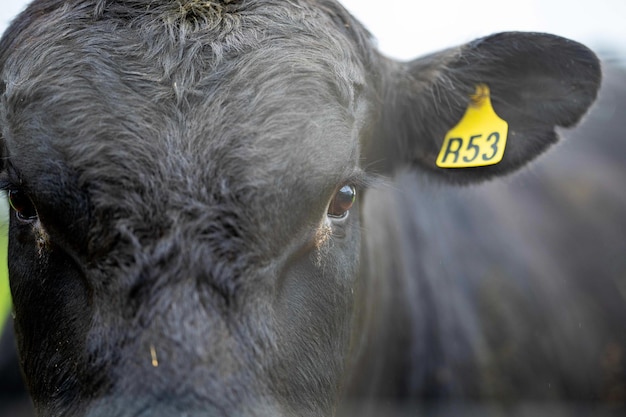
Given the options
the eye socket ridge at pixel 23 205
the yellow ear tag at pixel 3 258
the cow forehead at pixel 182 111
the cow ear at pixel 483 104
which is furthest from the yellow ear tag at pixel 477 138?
the yellow ear tag at pixel 3 258

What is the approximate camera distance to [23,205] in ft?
7.02

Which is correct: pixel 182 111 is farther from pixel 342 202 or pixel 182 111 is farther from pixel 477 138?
pixel 477 138

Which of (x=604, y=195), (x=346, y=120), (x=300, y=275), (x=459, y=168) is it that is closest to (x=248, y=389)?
(x=300, y=275)

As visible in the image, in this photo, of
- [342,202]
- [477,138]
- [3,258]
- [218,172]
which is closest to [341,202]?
[342,202]

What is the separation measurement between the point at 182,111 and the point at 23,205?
2.04 ft

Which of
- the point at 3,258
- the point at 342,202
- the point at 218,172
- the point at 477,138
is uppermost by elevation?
the point at 218,172

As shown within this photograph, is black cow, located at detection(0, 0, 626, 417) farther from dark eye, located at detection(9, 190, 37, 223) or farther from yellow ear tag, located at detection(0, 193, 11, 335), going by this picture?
yellow ear tag, located at detection(0, 193, 11, 335)

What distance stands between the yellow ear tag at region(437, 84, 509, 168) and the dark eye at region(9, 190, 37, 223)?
5.50ft

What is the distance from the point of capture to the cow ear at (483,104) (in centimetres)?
287

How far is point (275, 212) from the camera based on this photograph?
1900mm

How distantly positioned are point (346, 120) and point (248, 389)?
3.09ft

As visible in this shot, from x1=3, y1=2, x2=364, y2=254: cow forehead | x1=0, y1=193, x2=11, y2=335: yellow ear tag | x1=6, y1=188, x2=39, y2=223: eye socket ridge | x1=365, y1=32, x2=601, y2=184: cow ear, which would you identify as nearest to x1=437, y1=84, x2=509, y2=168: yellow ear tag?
x1=365, y1=32, x2=601, y2=184: cow ear

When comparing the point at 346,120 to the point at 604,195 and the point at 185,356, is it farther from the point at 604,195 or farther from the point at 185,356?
the point at 604,195

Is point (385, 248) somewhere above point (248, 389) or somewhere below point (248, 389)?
below
